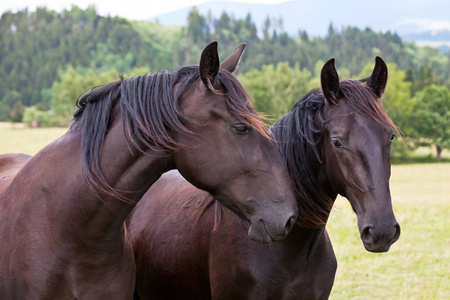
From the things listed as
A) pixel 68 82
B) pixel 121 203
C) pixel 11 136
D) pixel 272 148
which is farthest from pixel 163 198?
pixel 68 82

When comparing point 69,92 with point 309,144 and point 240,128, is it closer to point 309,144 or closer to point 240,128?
point 309,144

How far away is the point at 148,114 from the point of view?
259 cm

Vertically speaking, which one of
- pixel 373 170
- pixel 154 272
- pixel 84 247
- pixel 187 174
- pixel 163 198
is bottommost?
pixel 154 272

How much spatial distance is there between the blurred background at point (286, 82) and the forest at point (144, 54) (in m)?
0.27

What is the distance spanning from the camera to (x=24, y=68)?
11456cm

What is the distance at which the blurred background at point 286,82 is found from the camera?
8289mm

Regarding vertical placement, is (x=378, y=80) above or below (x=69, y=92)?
above

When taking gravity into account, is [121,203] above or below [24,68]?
above

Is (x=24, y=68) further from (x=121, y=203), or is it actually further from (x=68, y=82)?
(x=121, y=203)

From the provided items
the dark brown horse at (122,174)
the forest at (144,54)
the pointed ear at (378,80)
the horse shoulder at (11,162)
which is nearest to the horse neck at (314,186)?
the pointed ear at (378,80)

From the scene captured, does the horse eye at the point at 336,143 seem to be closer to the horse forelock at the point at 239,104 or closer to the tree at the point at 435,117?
the horse forelock at the point at 239,104

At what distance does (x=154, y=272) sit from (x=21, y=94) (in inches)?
4448

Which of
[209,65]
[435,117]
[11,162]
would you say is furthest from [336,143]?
[435,117]

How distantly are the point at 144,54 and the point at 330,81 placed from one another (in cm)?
12357
